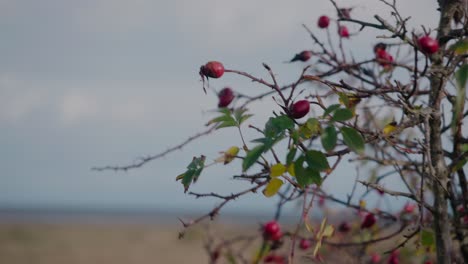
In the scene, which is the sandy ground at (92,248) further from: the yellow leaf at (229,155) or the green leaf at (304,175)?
the green leaf at (304,175)

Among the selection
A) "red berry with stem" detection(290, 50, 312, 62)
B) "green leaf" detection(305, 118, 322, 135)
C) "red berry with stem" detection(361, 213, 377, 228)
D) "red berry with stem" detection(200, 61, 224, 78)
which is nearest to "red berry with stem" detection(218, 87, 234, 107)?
"red berry with stem" detection(290, 50, 312, 62)

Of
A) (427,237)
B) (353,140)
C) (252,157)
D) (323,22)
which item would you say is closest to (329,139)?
(353,140)

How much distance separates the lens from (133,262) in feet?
57.4

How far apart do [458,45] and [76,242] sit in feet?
76.7

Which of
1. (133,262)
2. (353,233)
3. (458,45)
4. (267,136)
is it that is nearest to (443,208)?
(458,45)

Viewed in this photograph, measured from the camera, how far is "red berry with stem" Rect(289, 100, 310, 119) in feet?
3.94

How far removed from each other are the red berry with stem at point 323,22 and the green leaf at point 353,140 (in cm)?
124

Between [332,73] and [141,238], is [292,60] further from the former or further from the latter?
[141,238]

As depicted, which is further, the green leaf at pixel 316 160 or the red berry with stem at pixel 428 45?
the red berry with stem at pixel 428 45

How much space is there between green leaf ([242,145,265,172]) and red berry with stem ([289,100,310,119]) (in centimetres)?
16

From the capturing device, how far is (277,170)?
1188 millimetres

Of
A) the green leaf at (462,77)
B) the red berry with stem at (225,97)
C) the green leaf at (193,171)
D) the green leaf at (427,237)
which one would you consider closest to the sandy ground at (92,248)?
the red berry with stem at (225,97)

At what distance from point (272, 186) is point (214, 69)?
0.31 meters

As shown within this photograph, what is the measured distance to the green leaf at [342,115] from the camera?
3.66 ft
